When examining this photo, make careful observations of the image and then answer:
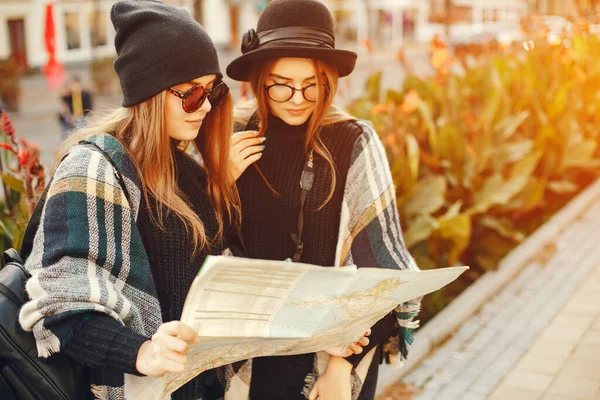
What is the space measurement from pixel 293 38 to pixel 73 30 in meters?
31.3

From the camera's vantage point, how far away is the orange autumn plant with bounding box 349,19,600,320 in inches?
189

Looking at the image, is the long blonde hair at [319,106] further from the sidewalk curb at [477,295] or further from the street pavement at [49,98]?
the street pavement at [49,98]

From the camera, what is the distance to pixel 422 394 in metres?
3.79

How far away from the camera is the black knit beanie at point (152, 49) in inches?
71.2

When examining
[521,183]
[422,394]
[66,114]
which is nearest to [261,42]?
[422,394]

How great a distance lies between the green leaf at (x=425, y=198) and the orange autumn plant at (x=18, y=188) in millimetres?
2409

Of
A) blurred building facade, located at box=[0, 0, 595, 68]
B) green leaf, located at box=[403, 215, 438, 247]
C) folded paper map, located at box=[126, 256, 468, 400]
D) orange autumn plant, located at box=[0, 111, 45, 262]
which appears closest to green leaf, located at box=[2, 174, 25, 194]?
orange autumn plant, located at box=[0, 111, 45, 262]

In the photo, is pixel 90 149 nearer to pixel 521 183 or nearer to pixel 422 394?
pixel 422 394

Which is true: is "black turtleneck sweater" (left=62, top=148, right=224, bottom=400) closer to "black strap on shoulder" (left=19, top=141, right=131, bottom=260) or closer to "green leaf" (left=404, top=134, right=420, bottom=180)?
"black strap on shoulder" (left=19, top=141, right=131, bottom=260)

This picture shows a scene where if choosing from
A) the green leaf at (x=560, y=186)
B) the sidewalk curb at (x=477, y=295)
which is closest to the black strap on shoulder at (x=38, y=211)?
the sidewalk curb at (x=477, y=295)

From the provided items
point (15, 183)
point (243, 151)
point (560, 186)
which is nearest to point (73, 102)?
point (560, 186)

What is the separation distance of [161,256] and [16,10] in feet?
95.9

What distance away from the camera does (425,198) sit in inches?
186

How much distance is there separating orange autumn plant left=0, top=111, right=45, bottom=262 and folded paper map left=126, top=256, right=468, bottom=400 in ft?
4.37
